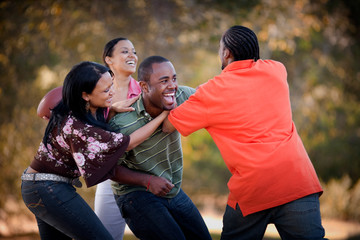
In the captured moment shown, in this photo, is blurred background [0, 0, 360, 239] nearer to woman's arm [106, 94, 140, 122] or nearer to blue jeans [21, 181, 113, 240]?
woman's arm [106, 94, 140, 122]

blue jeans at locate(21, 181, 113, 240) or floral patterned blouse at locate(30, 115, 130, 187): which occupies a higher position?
floral patterned blouse at locate(30, 115, 130, 187)

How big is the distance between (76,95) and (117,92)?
1.22m

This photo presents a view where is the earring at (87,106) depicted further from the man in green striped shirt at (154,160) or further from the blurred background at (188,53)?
the blurred background at (188,53)

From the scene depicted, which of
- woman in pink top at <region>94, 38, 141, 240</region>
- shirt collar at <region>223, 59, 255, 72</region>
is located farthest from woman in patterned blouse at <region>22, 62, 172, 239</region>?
woman in pink top at <region>94, 38, 141, 240</region>

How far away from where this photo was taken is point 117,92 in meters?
4.29

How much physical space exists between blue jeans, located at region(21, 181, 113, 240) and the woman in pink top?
1.14m

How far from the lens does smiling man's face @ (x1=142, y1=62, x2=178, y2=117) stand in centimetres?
337

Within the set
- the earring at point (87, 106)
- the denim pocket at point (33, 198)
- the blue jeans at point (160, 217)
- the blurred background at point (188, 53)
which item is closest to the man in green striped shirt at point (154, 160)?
the blue jeans at point (160, 217)

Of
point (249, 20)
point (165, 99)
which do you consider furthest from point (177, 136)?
point (249, 20)

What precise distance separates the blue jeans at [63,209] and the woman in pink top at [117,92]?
1.14 meters

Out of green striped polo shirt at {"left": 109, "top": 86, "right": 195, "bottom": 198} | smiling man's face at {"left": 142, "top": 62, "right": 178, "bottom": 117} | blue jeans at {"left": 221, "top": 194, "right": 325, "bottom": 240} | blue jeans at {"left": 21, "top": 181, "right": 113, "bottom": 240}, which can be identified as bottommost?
blue jeans at {"left": 221, "top": 194, "right": 325, "bottom": 240}

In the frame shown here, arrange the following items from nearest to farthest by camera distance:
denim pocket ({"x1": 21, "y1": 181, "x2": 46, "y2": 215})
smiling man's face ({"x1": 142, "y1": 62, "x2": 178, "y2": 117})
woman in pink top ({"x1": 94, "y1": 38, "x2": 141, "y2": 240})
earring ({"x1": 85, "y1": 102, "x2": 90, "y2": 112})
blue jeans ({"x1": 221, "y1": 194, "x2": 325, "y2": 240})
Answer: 1. blue jeans ({"x1": 221, "y1": 194, "x2": 325, "y2": 240})
2. denim pocket ({"x1": 21, "y1": 181, "x2": 46, "y2": 215})
3. earring ({"x1": 85, "y1": 102, "x2": 90, "y2": 112})
4. smiling man's face ({"x1": 142, "y1": 62, "x2": 178, "y2": 117})
5. woman in pink top ({"x1": 94, "y1": 38, "x2": 141, "y2": 240})

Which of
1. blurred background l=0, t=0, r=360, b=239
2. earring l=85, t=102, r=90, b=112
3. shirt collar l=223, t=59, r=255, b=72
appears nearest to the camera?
shirt collar l=223, t=59, r=255, b=72

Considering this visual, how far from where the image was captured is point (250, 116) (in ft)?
9.09
